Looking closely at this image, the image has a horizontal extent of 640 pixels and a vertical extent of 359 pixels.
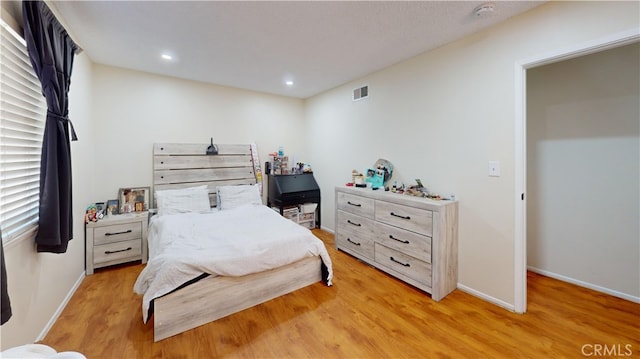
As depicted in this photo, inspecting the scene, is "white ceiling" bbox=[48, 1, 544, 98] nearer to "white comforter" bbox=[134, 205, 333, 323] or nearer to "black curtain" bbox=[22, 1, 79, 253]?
"black curtain" bbox=[22, 1, 79, 253]

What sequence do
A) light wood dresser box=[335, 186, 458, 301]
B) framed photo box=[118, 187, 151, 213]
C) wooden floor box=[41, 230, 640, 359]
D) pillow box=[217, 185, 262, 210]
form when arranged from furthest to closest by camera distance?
pillow box=[217, 185, 262, 210], framed photo box=[118, 187, 151, 213], light wood dresser box=[335, 186, 458, 301], wooden floor box=[41, 230, 640, 359]

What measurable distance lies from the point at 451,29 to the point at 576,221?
226 cm

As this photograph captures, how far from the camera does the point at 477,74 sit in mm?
2328

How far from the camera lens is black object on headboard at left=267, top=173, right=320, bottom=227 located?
4172 mm

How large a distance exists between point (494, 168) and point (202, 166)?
3.73m

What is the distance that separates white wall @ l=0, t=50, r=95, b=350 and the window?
165 mm

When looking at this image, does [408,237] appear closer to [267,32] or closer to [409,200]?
[409,200]

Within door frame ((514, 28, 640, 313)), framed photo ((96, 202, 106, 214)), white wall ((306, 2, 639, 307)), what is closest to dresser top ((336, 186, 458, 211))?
white wall ((306, 2, 639, 307))

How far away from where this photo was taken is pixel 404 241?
2584 millimetres

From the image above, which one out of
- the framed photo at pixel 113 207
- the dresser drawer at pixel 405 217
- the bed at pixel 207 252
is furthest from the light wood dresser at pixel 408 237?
the framed photo at pixel 113 207

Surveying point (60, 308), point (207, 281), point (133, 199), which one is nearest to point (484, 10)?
point (207, 281)

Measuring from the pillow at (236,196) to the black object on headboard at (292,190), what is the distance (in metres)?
0.39

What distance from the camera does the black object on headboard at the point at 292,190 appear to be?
417cm

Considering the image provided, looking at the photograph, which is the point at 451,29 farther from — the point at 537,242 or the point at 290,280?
the point at 290,280
